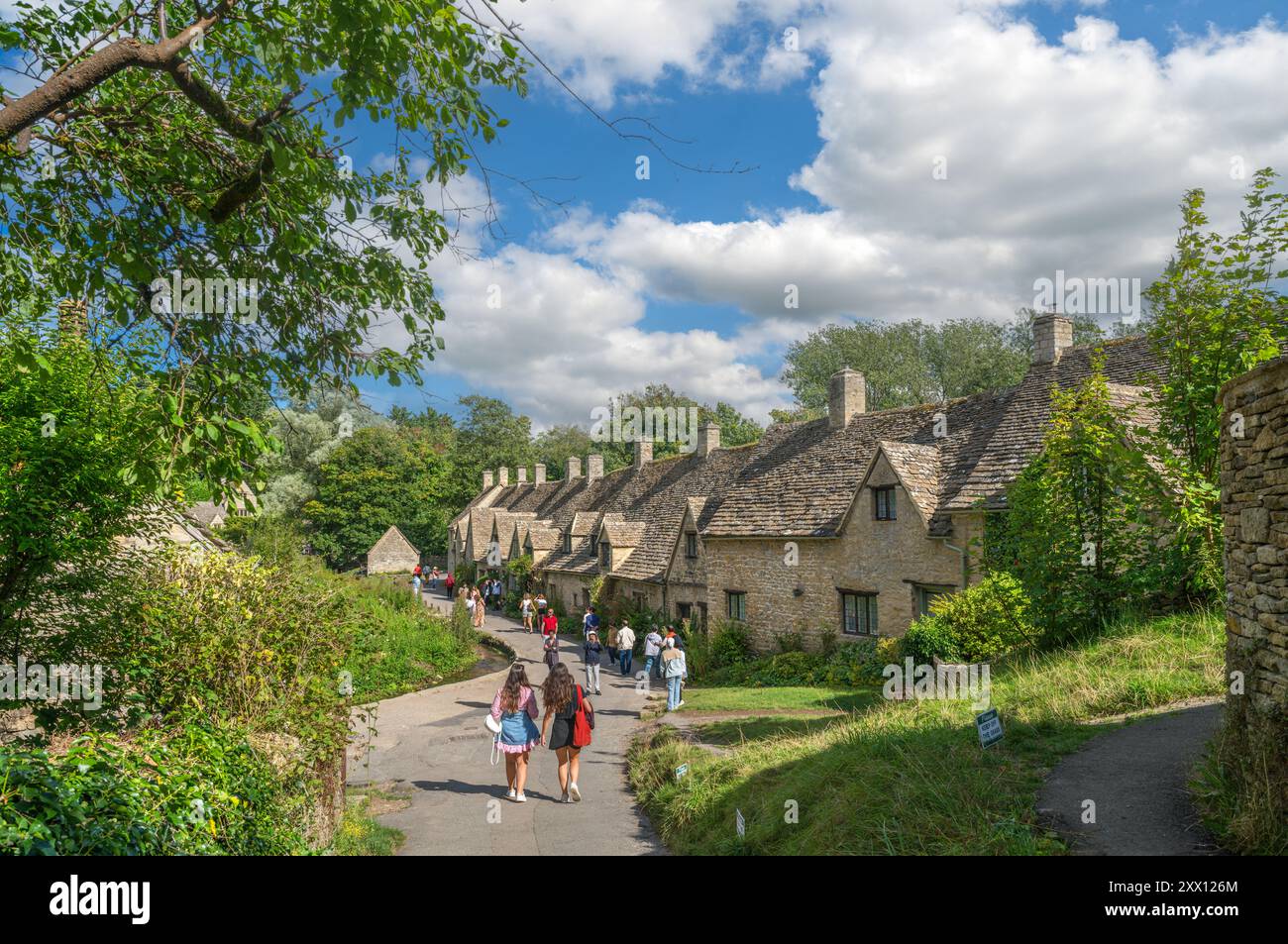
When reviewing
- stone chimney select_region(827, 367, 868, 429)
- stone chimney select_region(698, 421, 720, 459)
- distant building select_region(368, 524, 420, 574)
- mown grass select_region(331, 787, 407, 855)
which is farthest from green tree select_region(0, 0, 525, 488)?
distant building select_region(368, 524, 420, 574)

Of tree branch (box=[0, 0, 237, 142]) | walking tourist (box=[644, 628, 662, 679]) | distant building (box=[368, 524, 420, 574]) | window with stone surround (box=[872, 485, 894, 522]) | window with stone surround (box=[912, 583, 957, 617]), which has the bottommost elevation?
walking tourist (box=[644, 628, 662, 679])

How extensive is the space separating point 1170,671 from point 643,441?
37.1 meters

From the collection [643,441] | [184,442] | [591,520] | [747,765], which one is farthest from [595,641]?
[643,441]

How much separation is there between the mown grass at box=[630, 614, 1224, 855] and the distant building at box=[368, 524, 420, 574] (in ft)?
149

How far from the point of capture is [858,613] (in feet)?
72.3

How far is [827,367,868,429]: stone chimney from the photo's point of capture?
27375mm

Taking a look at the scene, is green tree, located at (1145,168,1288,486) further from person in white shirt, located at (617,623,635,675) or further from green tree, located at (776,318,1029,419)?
green tree, located at (776,318,1029,419)

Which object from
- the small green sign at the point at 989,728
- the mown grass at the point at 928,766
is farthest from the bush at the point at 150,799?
the small green sign at the point at 989,728

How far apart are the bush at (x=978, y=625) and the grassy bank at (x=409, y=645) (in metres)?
13.2

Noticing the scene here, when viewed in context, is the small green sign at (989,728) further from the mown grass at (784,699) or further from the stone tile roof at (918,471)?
the stone tile roof at (918,471)

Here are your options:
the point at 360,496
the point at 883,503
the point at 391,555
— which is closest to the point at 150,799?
the point at 883,503
